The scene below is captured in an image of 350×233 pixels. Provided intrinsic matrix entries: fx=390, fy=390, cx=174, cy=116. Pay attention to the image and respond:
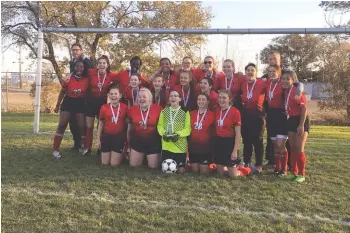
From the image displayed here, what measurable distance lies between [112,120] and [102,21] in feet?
49.1

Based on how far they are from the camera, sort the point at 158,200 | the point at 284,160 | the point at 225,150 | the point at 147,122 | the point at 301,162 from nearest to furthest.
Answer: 1. the point at 158,200
2. the point at 301,162
3. the point at 225,150
4. the point at 284,160
5. the point at 147,122

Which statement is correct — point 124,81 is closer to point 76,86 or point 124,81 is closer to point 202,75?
point 76,86

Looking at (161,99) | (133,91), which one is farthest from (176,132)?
(133,91)

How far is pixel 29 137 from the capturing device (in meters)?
9.92

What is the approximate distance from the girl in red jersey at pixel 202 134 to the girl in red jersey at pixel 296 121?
1223 mm

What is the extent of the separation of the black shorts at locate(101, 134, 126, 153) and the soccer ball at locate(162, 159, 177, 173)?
916 millimetres

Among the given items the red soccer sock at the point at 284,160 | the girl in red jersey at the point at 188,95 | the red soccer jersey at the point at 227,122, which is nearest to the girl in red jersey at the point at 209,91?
the girl in red jersey at the point at 188,95

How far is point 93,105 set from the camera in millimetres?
7590

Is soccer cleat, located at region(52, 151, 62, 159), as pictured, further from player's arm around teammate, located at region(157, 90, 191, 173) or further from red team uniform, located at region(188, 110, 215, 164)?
red team uniform, located at region(188, 110, 215, 164)

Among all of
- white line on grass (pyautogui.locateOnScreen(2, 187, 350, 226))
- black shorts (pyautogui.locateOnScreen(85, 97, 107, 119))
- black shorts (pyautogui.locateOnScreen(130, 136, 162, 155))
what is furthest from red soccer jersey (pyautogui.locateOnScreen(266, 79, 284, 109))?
black shorts (pyautogui.locateOnScreen(85, 97, 107, 119))

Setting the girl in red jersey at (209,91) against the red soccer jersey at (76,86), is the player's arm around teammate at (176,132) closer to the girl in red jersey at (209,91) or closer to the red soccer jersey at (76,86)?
the girl in red jersey at (209,91)

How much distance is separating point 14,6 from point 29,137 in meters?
13.7

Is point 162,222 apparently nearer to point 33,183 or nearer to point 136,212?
point 136,212

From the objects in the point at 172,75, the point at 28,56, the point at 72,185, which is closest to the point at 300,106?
the point at 172,75
